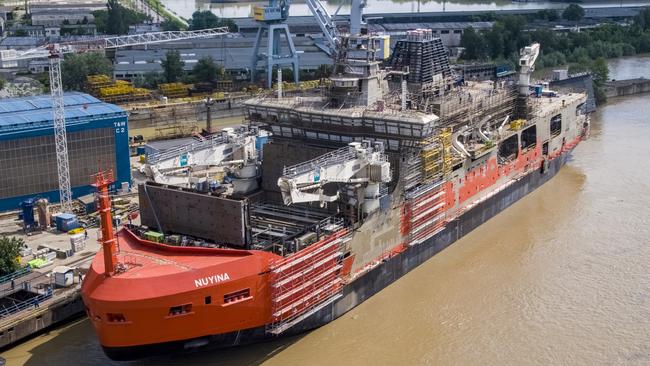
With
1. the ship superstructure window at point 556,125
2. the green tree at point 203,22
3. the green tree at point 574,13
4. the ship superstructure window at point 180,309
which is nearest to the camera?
the ship superstructure window at point 180,309

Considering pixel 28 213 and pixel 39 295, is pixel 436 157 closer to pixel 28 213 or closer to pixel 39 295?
pixel 39 295

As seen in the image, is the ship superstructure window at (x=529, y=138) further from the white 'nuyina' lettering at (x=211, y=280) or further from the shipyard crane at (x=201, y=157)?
the white 'nuyina' lettering at (x=211, y=280)

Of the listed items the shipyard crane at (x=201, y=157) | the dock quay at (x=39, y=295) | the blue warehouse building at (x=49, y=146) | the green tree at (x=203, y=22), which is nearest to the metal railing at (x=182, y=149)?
the shipyard crane at (x=201, y=157)

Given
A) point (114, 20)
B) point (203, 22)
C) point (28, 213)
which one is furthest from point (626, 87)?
point (114, 20)

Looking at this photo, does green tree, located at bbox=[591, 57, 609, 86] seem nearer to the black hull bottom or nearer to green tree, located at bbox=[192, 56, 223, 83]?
the black hull bottom

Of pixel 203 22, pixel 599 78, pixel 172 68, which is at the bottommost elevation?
pixel 599 78

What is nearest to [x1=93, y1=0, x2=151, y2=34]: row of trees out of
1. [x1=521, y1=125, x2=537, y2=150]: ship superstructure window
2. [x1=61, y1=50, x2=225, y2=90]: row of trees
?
[x1=61, y1=50, x2=225, y2=90]: row of trees

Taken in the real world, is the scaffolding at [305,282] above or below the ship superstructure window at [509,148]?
below
